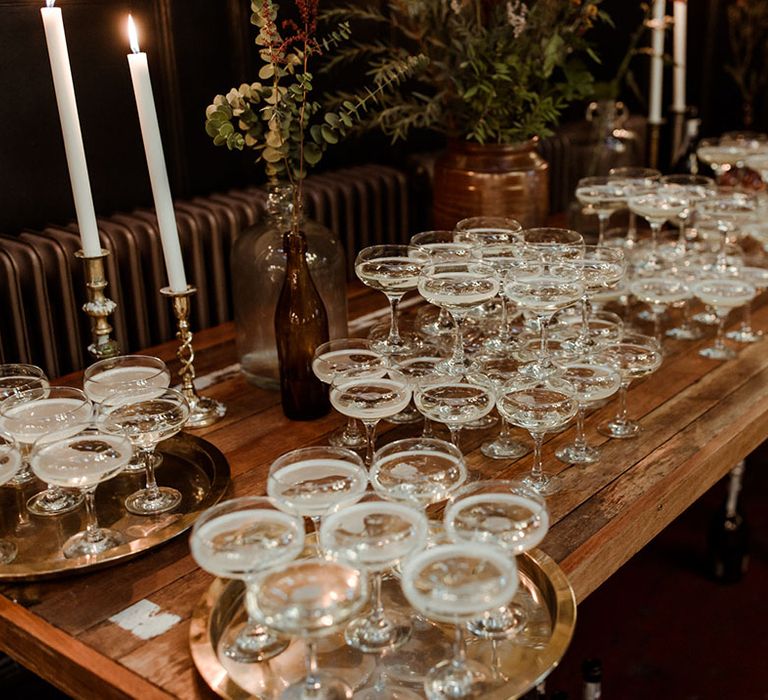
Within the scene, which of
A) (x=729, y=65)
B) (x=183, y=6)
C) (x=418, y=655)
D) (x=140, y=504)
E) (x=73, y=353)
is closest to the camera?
(x=418, y=655)

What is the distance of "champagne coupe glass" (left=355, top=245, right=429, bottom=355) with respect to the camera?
1.82 m

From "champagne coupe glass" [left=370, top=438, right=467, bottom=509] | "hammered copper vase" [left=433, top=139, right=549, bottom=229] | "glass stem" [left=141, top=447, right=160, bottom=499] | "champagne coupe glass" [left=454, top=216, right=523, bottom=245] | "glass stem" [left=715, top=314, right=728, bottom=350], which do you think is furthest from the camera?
"hammered copper vase" [left=433, top=139, right=549, bottom=229]

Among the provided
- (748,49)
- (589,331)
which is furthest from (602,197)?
(748,49)

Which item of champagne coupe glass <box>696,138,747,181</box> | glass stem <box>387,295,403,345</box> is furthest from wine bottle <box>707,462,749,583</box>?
glass stem <box>387,295,403,345</box>

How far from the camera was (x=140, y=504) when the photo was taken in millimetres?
1527

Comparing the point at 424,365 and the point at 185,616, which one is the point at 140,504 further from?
the point at 424,365

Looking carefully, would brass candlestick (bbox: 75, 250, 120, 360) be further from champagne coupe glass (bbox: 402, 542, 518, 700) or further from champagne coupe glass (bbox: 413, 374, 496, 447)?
champagne coupe glass (bbox: 402, 542, 518, 700)

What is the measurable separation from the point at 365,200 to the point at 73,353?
1015mm

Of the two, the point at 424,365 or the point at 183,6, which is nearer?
the point at 424,365

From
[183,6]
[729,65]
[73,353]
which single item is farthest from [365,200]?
[729,65]

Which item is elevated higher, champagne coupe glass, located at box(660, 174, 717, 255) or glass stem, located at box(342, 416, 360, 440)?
champagne coupe glass, located at box(660, 174, 717, 255)

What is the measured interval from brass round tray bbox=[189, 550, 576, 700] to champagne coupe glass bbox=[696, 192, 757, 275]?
4.41 feet

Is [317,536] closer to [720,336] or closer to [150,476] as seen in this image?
[150,476]

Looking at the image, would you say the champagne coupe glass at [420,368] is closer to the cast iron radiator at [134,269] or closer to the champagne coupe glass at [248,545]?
the champagne coupe glass at [248,545]
